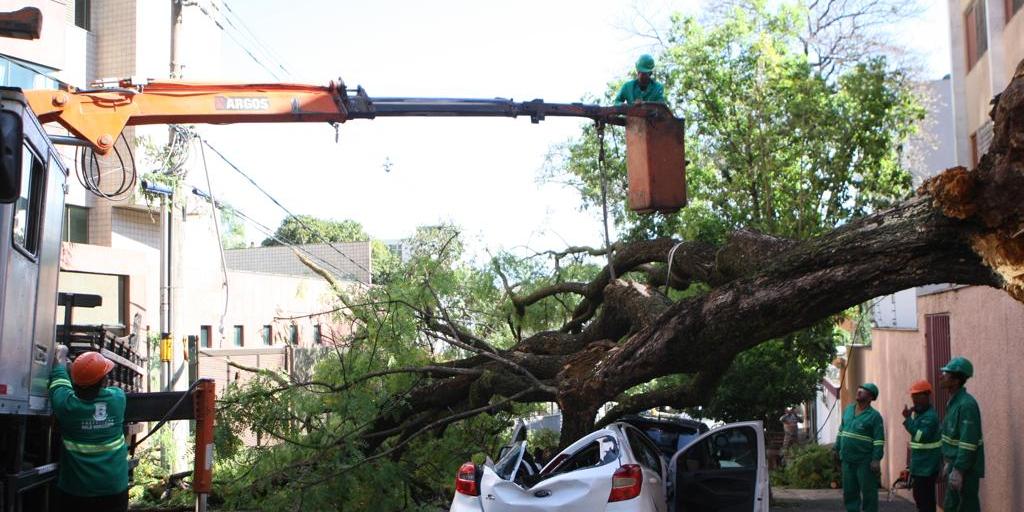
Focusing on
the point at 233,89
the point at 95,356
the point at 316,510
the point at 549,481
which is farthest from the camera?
the point at 233,89

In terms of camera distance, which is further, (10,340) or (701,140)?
(701,140)

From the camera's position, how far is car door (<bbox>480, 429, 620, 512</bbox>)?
25.7 ft

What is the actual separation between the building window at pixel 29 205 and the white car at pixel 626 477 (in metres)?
3.74

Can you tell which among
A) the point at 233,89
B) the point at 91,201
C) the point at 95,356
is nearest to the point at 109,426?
the point at 95,356

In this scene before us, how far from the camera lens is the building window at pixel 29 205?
606 centimetres

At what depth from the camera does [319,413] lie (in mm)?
10398

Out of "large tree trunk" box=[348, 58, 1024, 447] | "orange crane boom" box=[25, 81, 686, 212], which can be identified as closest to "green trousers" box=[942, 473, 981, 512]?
"large tree trunk" box=[348, 58, 1024, 447]

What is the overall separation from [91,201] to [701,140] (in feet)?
44.8

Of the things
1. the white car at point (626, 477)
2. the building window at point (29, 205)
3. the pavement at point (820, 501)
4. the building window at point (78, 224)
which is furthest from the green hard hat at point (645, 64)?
the building window at point (78, 224)

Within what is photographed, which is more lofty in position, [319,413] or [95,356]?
[95,356]

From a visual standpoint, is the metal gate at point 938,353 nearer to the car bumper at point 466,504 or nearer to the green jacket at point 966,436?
the green jacket at point 966,436

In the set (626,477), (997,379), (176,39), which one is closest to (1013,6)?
(997,379)

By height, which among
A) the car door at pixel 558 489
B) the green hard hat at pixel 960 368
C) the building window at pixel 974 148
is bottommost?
the car door at pixel 558 489

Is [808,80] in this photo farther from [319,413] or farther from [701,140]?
[319,413]
